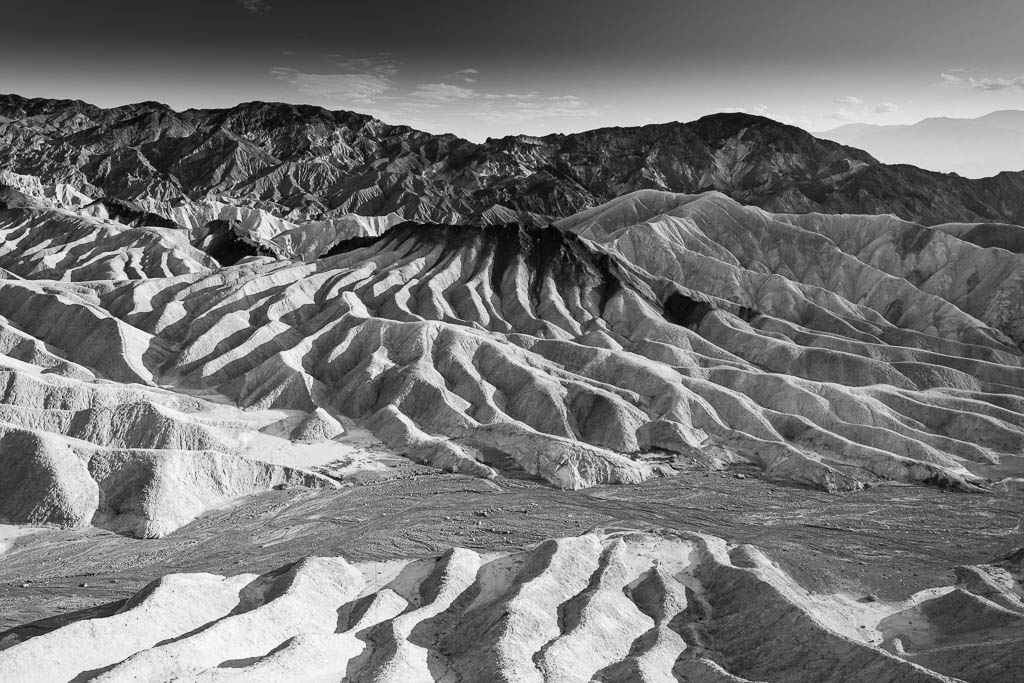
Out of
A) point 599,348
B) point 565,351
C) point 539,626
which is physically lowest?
point 539,626

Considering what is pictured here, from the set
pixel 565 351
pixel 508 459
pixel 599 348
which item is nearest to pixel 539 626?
pixel 508 459

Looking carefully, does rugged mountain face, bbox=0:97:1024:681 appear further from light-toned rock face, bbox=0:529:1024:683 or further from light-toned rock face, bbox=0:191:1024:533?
light-toned rock face, bbox=0:191:1024:533

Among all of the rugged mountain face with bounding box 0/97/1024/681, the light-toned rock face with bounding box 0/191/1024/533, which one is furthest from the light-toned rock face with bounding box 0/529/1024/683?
the light-toned rock face with bounding box 0/191/1024/533

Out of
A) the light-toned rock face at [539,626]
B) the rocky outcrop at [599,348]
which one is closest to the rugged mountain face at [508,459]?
the light-toned rock face at [539,626]

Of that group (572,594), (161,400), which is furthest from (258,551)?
(161,400)

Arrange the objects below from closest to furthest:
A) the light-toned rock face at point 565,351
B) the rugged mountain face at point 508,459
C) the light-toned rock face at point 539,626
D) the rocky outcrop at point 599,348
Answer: the light-toned rock face at point 539,626 → the rugged mountain face at point 508,459 → the light-toned rock face at point 565,351 → the rocky outcrop at point 599,348

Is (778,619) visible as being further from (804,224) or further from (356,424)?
(804,224)

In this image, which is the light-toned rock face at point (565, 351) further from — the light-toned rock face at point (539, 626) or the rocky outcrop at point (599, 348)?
the light-toned rock face at point (539, 626)

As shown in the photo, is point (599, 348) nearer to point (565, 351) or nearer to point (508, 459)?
point (565, 351)

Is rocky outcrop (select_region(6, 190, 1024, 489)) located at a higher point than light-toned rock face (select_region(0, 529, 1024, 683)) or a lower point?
higher
